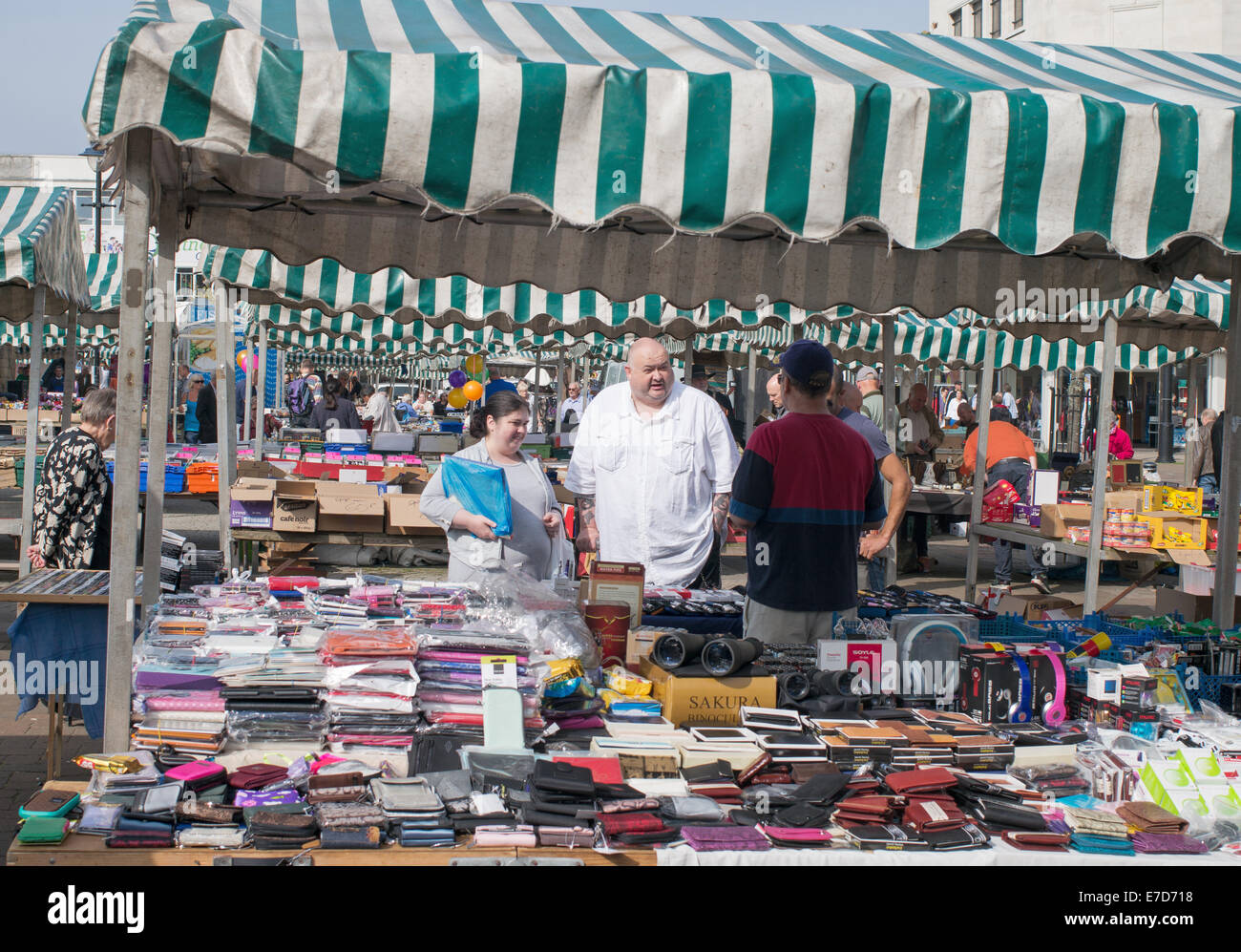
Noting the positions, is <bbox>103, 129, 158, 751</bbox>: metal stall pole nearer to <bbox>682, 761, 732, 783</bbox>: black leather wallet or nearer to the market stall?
the market stall

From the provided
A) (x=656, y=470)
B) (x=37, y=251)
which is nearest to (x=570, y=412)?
(x=37, y=251)

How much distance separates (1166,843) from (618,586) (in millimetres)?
2277

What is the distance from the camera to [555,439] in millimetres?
21094

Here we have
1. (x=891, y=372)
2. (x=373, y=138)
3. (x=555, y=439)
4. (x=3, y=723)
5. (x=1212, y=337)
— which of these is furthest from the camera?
(x=555, y=439)

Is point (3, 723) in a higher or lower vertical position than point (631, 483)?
lower

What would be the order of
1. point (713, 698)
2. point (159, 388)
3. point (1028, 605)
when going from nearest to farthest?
point (713, 698), point (159, 388), point (1028, 605)

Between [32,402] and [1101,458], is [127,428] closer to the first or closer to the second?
[1101,458]

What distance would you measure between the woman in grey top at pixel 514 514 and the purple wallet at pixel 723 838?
2.49 meters

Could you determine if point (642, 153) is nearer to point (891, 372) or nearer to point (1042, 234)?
Answer: point (1042, 234)

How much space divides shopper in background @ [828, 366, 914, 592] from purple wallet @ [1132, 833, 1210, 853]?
2243 mm

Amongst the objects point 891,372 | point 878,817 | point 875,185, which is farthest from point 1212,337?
point 878,817

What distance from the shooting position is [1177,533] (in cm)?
863
